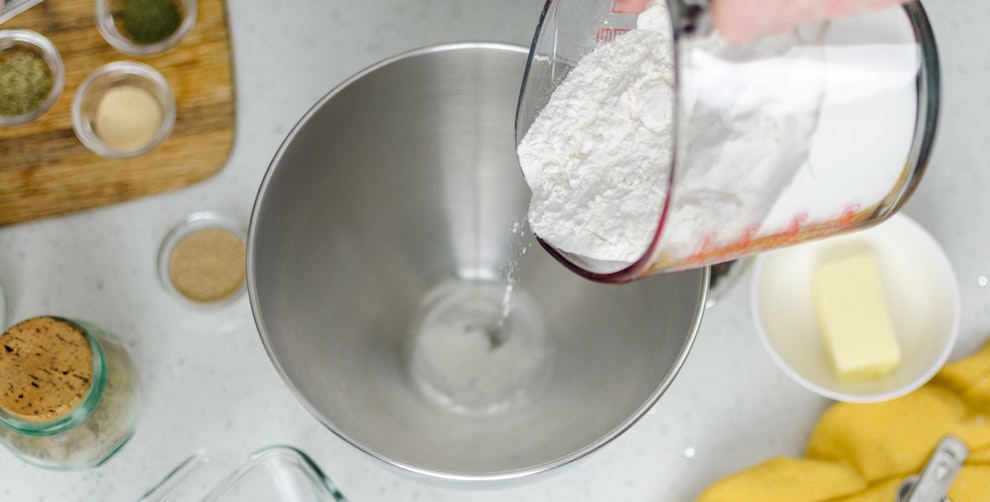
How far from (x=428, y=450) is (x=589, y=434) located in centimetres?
15

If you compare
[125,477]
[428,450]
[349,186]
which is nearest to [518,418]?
[428,450]

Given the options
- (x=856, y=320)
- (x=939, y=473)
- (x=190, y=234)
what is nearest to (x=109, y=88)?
(x=190, y=234)

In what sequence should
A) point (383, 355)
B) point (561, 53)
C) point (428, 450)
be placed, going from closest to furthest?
point (561, 53) → point (428, 450) → point (383, 355)

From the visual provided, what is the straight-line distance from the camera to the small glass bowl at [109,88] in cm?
89

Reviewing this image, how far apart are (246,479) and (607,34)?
0.53 meters

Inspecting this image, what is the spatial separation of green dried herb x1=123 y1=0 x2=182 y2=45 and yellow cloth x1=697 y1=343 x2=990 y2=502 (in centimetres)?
75

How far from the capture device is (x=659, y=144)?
22.6 inches

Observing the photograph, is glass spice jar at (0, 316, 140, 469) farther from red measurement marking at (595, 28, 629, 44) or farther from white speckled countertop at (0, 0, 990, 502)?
red measurement marking at (595, 28, 629, 44)

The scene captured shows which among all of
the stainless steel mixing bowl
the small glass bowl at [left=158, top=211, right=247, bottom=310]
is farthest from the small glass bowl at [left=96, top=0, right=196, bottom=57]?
the stainless steel mixing bowl

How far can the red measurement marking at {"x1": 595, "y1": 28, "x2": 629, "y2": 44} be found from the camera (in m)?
0.64

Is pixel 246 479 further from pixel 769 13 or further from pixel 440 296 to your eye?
pixel 769 13

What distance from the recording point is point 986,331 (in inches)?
33.6

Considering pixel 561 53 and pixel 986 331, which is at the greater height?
pixel 561 53

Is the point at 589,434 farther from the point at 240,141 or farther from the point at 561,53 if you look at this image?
the point at 240,141
